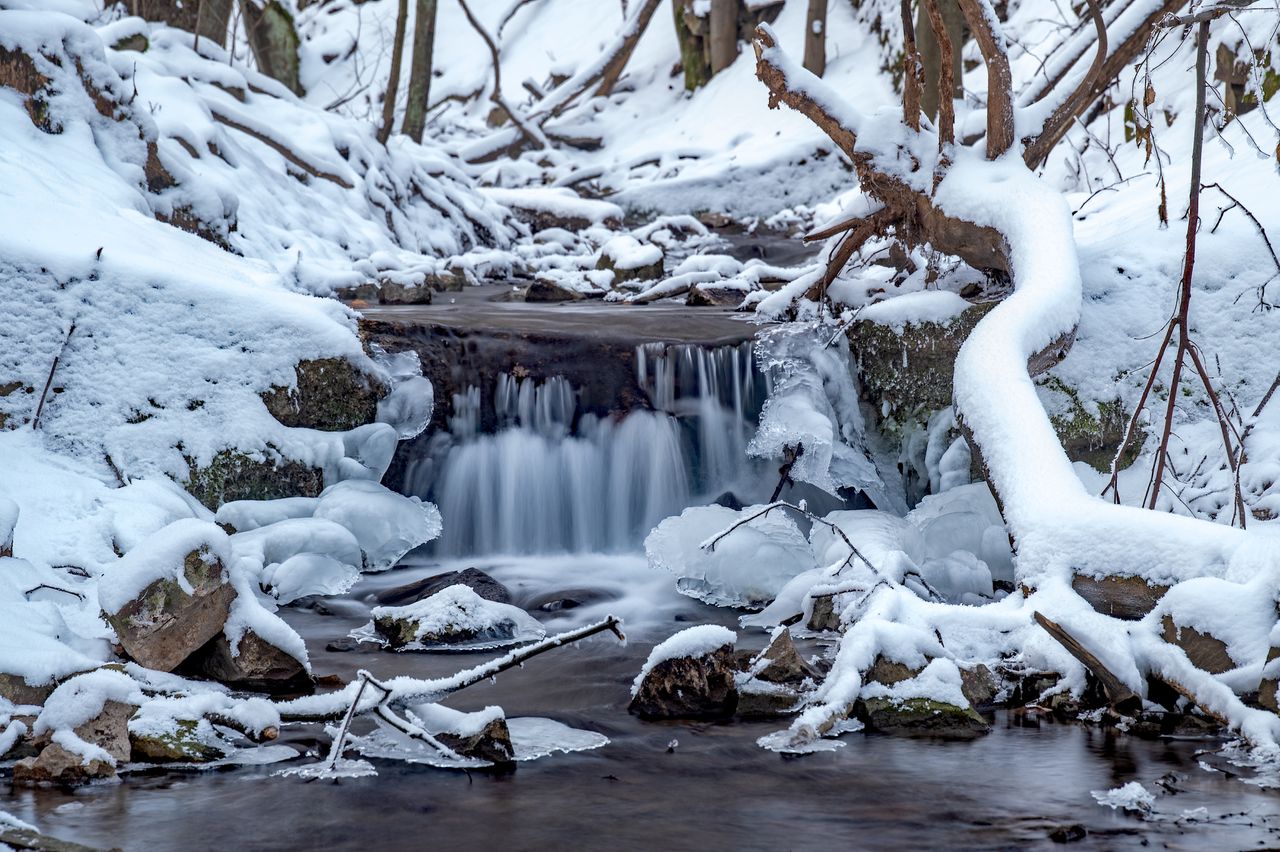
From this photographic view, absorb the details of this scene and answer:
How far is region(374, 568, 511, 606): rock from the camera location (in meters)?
4.52

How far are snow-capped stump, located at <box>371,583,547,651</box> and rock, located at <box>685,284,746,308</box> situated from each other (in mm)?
3969

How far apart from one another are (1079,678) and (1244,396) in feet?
8.30

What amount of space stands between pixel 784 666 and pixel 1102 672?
0.89m

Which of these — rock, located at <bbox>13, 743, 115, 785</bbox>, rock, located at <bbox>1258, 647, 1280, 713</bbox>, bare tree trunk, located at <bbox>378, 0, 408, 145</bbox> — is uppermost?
bare tree trunk, located at <bbox>378, 0, 408, 145</bbox>

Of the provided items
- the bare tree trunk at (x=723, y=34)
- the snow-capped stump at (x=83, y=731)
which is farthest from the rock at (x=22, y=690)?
the bare tree trunk at (x=723, y=34)

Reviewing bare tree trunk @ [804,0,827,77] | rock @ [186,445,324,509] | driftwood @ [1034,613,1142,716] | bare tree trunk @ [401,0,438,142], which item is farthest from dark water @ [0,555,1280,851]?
bare tree trunk @ [804,0,827,77]

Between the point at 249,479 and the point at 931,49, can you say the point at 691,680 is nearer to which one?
the point at 249,479

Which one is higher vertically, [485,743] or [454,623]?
[454,623]

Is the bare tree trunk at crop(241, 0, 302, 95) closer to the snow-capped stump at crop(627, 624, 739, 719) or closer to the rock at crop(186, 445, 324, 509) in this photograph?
the rock at crop(186, 445, 324, 509)

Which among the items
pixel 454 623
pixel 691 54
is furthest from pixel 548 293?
pixel 691 54

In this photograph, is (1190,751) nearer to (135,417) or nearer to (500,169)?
(135,417)

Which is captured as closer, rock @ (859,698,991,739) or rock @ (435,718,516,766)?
rock @ (435,718,516,766)

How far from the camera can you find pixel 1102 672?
9.73 feet

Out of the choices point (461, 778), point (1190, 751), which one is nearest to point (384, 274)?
point (461, 778)
